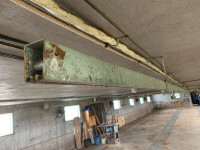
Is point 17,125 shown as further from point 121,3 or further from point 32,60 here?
point 121,3

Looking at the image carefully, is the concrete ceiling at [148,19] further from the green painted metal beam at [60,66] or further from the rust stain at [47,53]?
the rust stain at [47,53]

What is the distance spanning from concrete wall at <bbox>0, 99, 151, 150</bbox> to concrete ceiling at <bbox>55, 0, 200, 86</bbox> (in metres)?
5.18

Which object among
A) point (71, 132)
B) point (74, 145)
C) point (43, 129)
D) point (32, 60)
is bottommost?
point (74, 145)

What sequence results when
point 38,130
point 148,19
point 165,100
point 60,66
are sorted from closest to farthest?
point 60,66
point 148,19
point 38,130
point 165,100

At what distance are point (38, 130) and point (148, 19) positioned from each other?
628 cm

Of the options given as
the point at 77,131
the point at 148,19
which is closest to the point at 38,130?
the point at 77,131

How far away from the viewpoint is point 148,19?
1864 mm

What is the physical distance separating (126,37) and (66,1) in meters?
1.17

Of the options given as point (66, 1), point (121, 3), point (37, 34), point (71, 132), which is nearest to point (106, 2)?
point (121, 3)

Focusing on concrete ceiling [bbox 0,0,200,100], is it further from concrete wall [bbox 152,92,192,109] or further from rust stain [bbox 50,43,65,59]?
concrete wall [bbox 152,92,192,109]

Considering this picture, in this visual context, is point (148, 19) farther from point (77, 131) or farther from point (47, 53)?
point (77, 131)

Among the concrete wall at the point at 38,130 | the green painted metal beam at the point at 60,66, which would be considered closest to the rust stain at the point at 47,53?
the green painted metal beam at the point at 60,66

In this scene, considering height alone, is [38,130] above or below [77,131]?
above

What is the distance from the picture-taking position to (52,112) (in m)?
6.67
